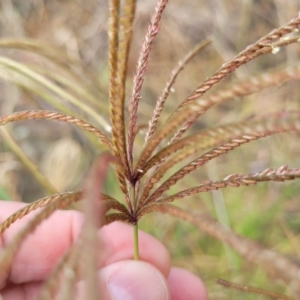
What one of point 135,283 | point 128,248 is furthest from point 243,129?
point 128,248

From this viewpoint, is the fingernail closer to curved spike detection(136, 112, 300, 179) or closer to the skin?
the skin

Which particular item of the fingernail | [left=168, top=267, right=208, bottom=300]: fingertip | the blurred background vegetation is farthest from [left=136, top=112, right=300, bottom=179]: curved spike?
the blurred background vegetation

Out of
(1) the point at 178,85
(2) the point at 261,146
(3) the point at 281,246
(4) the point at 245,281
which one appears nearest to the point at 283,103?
(2) the point at 261,146

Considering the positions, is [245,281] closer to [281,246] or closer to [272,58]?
[281,246]

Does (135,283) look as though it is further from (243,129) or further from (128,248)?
(243,129)

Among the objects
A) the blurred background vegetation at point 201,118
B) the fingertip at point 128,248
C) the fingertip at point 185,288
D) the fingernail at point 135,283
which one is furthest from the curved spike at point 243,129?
the blurred background vegetation at point 201,118

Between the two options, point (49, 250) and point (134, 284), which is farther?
point (49, 250)
